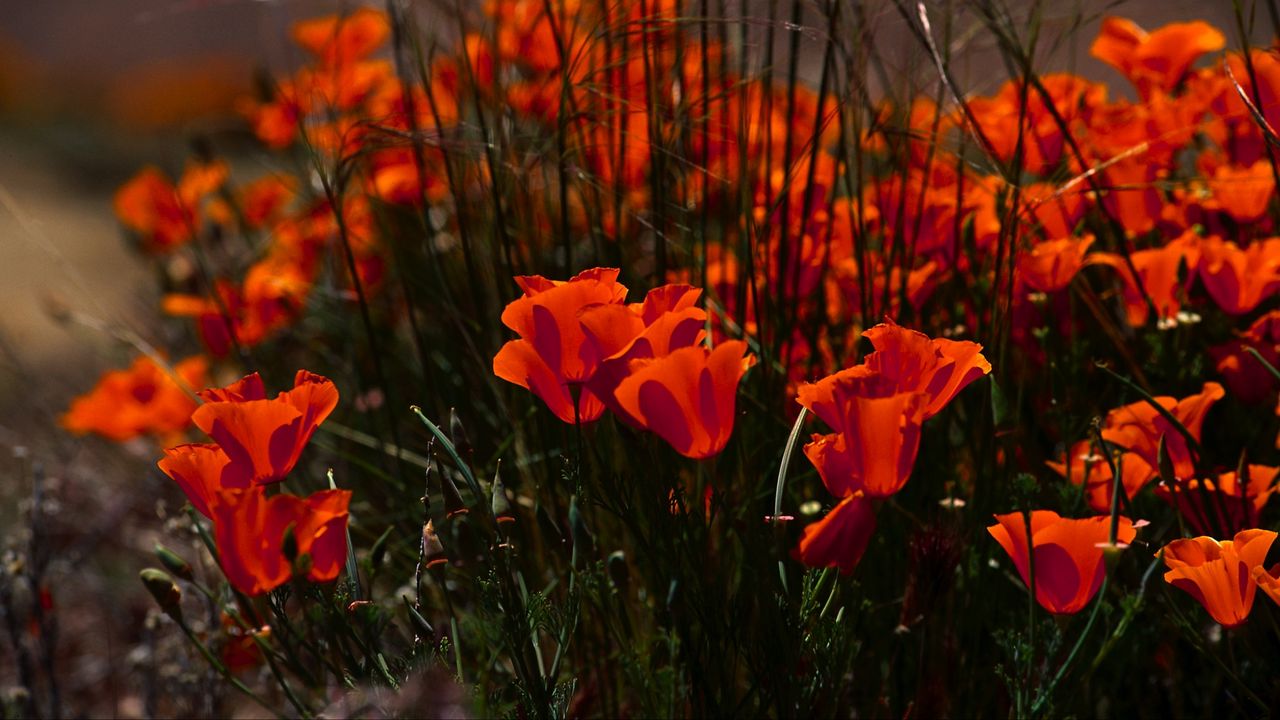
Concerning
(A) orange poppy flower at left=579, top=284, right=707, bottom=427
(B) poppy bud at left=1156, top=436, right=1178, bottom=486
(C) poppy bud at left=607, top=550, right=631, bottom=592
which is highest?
(A) orange poppy flower at left=579, top=284, right=707, bottom=427

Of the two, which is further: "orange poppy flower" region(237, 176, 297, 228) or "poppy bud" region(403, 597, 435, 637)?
"orange poppy flower" region(237, 176, 297, 228)

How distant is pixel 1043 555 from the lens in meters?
1.03

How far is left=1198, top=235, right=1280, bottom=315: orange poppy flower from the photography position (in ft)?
4.46

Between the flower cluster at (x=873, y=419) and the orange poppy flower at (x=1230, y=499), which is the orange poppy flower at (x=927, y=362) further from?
the orange poppy flower at (x=1230, y=499)

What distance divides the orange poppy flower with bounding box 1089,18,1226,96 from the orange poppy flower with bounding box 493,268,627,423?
1.14m

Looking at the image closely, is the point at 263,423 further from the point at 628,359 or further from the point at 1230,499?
the point at 1230,499

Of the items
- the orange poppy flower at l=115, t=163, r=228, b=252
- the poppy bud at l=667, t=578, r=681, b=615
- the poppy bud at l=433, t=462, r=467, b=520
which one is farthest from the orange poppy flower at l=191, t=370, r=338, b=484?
the orange poppy flower at l=115, t=163, r=228, b=252

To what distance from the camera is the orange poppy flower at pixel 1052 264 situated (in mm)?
1367

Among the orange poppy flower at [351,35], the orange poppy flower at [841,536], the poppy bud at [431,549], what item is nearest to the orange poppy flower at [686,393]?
the orange poppy flower at [841,536]

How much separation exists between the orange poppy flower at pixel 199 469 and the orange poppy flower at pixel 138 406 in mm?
1151

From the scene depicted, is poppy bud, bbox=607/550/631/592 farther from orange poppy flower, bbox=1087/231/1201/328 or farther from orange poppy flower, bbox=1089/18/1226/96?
orange poppy flower, bbox=1089/18/1226/96

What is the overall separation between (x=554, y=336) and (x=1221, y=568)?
1.94 ft

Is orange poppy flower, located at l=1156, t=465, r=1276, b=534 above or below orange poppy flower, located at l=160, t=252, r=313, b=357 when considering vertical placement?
above

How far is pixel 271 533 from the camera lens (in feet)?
2.99
